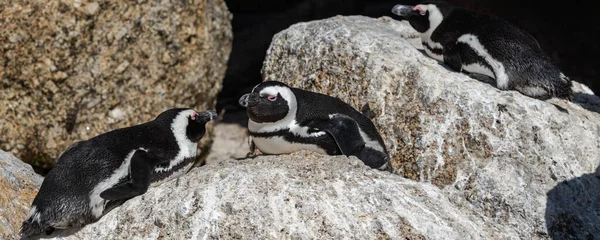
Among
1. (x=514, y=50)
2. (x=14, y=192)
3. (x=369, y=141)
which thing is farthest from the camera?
(x=514, y=50)

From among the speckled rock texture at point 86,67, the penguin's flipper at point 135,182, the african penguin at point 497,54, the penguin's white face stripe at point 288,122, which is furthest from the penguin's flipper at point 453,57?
the speckled rock texture at point 86,67

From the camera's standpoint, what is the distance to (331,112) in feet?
13.8

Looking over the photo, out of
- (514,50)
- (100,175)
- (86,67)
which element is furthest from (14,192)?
(514,50)

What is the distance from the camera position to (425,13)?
197 inches

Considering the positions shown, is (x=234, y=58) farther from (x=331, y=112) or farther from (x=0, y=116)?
(x=331, y=112)

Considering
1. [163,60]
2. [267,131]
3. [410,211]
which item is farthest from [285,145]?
[163,60]

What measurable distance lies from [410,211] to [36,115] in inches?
112

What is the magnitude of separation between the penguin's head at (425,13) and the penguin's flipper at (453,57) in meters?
0.23

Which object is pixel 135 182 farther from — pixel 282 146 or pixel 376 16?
pixel 376 16

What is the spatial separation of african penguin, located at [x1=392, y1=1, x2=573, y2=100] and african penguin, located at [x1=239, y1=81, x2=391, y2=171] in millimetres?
815

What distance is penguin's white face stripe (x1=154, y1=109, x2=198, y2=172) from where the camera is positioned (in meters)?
4.15

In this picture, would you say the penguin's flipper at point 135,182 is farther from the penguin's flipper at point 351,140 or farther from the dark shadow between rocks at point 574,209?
the dark shadow between rocks at point 574,209

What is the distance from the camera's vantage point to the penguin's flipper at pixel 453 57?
471 cm

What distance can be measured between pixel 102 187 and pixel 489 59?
2.13m
